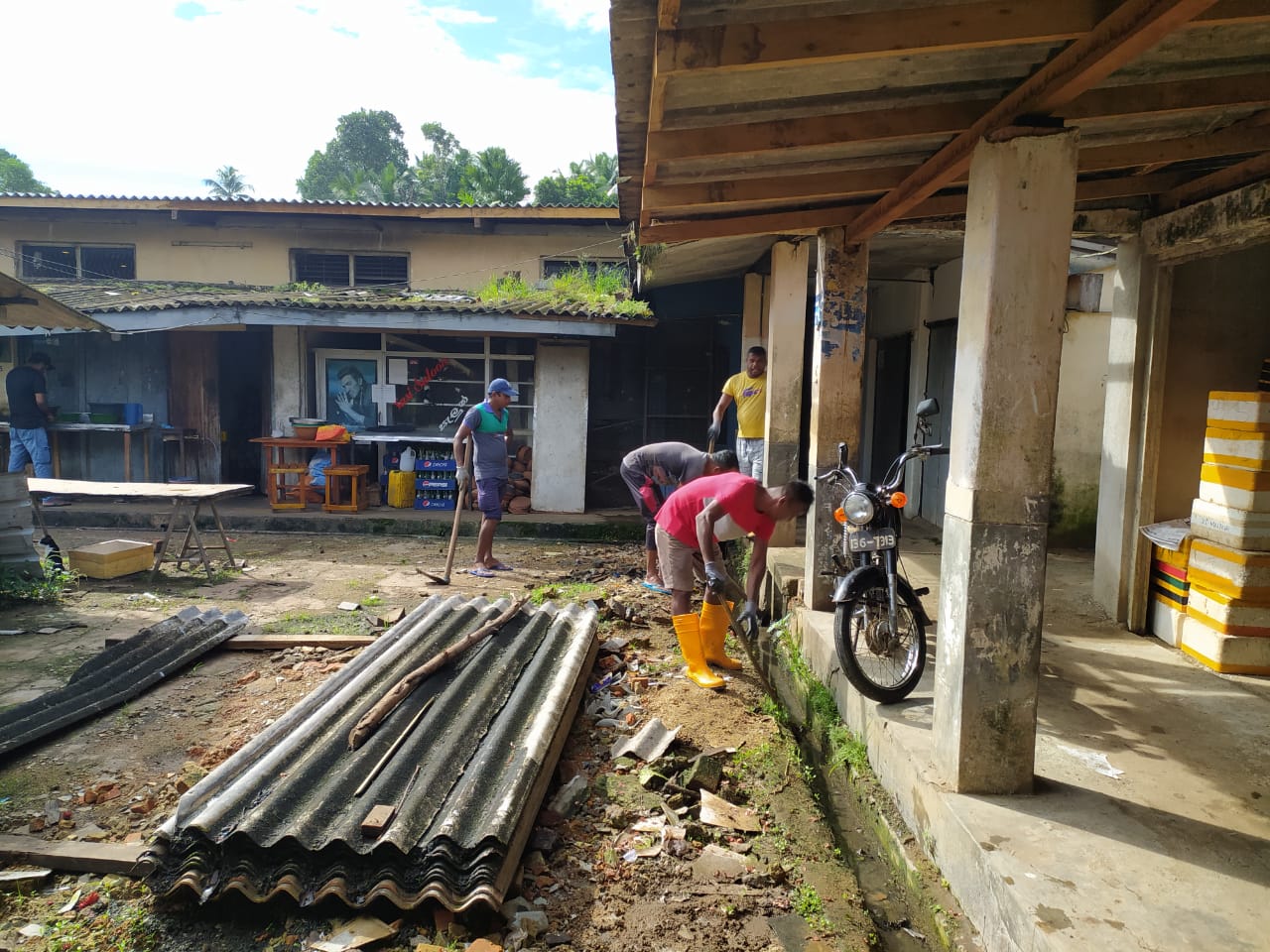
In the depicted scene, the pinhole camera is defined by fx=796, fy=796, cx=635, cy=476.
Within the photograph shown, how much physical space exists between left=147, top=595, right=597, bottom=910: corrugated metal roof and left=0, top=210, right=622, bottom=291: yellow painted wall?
34.9 ft

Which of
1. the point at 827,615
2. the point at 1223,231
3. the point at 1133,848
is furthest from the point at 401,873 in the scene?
the point at 1223,231

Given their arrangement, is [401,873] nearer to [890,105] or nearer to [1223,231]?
[890,105]

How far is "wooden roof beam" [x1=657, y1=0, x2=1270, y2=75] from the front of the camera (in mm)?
2514

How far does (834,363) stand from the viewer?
538cm

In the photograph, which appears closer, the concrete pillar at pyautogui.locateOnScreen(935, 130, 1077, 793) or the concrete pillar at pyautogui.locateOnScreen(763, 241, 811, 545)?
the concrete pillar at pyautogui.locateOnScreen(935, 130, 1077, 793)

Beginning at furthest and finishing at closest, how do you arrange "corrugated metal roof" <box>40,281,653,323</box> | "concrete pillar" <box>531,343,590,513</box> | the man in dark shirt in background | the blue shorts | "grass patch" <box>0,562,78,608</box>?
"concrete pillar" <box>531,343,590,513</box> → "corrugated metal roof" <box>40,281,653,323</box> → the man in dark shirt in background → the blue shorts → "grass patch" <box>0,562,78,608</box>

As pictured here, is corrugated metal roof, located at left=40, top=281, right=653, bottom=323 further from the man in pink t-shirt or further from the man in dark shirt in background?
the man in pink t-shirt

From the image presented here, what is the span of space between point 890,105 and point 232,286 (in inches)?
497

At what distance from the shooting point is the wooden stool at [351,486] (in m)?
11.1


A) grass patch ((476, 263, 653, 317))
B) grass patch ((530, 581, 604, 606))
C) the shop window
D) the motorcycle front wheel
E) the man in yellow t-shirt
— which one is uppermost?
the shop window

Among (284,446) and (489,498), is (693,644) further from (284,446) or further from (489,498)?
(284,446)

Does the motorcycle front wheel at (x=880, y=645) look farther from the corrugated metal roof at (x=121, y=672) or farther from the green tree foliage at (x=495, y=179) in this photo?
the green tree foliage at (x=495, y=179)

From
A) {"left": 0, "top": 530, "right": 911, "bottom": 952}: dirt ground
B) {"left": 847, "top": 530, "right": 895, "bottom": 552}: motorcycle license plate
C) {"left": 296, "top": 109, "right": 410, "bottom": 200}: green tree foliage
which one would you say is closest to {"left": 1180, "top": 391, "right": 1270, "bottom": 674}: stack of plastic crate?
{"left": 847, "top": 530, "right": 895, "bottom": 552}: motorcycle license plate

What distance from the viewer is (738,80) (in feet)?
9.86
